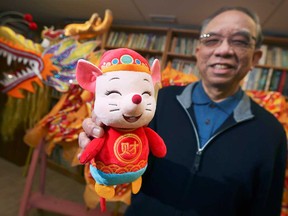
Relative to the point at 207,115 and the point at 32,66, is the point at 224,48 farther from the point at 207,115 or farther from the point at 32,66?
the point at 32,66

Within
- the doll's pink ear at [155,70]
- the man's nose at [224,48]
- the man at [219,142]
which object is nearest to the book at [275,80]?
the man at [219,142]

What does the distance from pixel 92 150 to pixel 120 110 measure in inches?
2.0

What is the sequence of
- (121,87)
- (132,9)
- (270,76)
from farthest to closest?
(270,76)
(132,9)
(121,87)

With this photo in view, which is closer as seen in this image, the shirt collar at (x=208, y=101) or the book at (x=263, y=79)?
the shirt collar at (x=208, y=101)

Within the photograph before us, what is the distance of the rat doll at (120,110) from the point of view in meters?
0.18

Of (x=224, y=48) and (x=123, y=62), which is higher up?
(x=224, y=48)

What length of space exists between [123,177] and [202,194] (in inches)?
11.0

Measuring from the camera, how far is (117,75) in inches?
6.9

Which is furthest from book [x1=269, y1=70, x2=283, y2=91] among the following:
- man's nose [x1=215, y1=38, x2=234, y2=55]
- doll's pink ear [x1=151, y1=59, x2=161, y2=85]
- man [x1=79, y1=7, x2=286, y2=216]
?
doll's pink ear [x1=151, y1=59, x2=161, y2=85]

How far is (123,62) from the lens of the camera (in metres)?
0.18

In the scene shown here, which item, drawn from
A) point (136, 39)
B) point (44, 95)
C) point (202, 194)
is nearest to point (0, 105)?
point (44, 95)

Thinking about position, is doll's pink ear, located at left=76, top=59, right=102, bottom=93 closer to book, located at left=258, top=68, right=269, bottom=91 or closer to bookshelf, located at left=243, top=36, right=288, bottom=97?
bookshelf, located at left=243, top=36, right=288, bottom=97

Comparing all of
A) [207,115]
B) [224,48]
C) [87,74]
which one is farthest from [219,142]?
[87,74]

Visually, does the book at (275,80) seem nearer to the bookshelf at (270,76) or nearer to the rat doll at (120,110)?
the bookshelf at (270,76)
